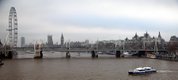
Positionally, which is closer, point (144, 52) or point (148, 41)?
point (144, 52)

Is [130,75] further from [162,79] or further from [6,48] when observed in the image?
[6,48]

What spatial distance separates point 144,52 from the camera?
136ft

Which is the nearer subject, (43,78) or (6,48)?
(43,78)

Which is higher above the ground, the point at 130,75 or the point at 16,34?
the point at 16,34

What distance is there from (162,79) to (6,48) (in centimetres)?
2722

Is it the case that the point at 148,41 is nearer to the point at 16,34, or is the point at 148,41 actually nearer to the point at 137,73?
the point at 16,34

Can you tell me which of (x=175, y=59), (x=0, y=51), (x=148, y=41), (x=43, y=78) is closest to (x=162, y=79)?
(x=43, y=78)

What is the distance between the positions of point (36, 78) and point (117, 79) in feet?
11.6

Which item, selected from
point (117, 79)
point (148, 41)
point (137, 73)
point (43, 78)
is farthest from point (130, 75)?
point (148, 41)

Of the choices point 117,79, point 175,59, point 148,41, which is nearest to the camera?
point 117,79

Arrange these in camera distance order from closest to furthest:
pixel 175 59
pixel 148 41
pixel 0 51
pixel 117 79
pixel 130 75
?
pixel 117 79 < pixel 130 75 < pixel 175 59 < pixel 0 51 < pixel 148 41

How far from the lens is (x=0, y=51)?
3747 centimetres

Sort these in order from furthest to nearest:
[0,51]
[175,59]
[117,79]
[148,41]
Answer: [148,41] → [0,51] → [175,59] → [117,79]

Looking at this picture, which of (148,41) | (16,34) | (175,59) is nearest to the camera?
(175,59)
